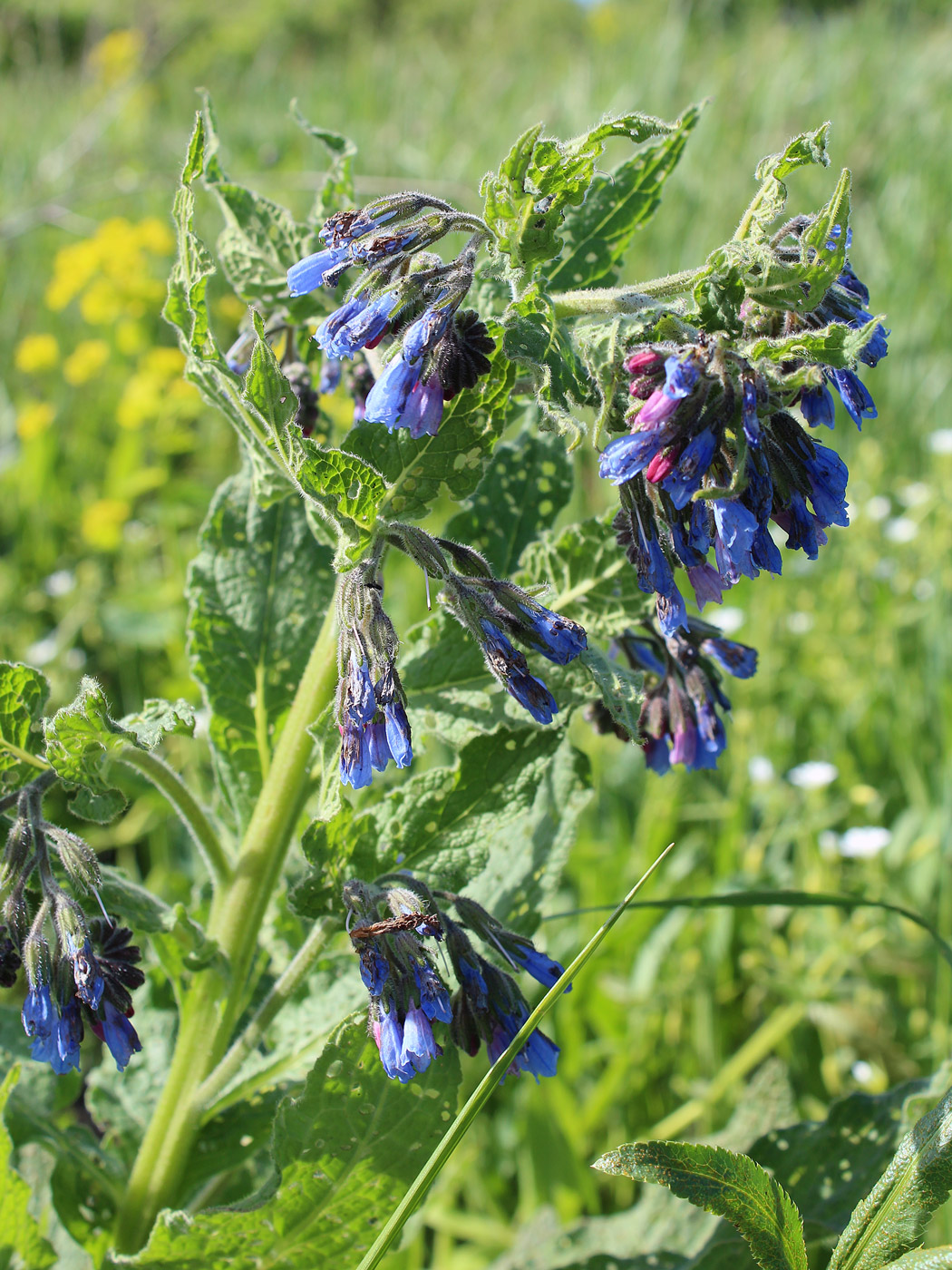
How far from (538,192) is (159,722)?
2.52 feet

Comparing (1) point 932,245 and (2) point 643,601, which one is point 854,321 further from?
(1) point 932,245

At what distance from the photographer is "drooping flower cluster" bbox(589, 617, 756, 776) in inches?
65.3

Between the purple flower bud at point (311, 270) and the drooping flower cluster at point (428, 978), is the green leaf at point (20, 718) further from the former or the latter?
the purple flower bud at point (311, 270)

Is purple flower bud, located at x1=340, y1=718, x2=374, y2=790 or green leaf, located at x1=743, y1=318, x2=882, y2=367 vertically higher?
green leaf, located at x1=743, y1=318, x2=882, y2=367

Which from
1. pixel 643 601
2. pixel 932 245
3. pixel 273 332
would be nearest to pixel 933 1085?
pixel 643 601

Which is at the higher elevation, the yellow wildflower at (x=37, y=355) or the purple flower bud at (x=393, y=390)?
the yellow wildflower at (x=37, y=355)

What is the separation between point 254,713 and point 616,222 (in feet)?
3.09

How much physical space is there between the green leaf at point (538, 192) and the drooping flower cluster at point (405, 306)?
0.06 metres

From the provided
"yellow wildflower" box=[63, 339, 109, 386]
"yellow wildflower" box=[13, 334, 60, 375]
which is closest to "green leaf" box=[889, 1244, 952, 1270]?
"yellow wildflower" box=[63, 339, 109, 386]

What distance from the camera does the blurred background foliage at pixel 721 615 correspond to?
2.51 metres

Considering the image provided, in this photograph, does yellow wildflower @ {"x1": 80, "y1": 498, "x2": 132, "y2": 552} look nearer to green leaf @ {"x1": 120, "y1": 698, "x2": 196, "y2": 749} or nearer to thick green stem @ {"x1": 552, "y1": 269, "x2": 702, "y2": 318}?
green leaf @ {"x1": 120, "y1": 698, "x2": 196, "y2": 749}

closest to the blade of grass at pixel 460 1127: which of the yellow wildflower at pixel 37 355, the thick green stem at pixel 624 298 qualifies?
the thick green stem at pixel 624 298

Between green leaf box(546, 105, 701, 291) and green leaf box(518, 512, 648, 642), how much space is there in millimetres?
376

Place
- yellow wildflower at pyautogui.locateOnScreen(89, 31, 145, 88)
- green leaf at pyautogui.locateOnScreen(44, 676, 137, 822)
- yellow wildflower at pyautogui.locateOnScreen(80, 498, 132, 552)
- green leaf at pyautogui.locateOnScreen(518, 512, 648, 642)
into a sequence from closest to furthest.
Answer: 1. green leaf at pyautogui.locateOnScreen(44, 676, 137, 822)
2. green leaf at pyautogui.locateOnScreen(518, 512, 648, 642)
3. yellow wildflower at pyautogui.locateOnScreen(80, 498, 132, 552)
4. yellow wildflower at pyautogui.locateOnScreen(89, 31, 145, 88)
